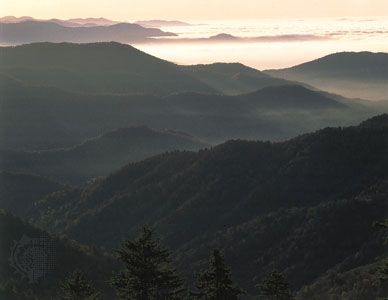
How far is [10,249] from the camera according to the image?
18925 centimetres

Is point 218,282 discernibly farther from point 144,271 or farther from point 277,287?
point 277,287

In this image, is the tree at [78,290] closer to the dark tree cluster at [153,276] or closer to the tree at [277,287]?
the dark tree cluster at [153,276]

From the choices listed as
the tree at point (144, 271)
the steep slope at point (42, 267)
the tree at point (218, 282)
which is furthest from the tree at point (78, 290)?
the steep slope at point (42, 267)

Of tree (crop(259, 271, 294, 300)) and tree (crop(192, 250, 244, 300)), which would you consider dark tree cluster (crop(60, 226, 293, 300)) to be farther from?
tree (crop(259, 271, 294, 300))

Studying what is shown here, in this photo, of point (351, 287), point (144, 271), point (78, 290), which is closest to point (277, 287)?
point (78, 290)

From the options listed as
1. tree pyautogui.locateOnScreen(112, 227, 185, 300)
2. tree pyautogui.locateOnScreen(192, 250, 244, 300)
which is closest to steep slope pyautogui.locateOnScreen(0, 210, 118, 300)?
tree pyautogui.locateOnScreen(112, 227, 185, 300)

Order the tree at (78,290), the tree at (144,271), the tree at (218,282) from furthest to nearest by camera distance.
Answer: the tree at (78,290), the tree at (218,282), the tree at (144,271)

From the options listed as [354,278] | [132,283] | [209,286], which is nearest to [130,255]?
[132,283]

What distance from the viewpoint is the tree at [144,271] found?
165 ft

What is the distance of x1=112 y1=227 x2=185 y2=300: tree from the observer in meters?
50.4

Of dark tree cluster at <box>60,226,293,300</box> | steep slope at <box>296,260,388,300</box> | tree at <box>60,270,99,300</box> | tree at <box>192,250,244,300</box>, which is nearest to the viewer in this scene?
dark tree cluster at <box>60,226,293,300</box>

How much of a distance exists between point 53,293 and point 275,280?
10677 centimetres

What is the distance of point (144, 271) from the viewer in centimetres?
5075

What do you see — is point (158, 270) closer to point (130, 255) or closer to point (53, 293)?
point (130, 255)
